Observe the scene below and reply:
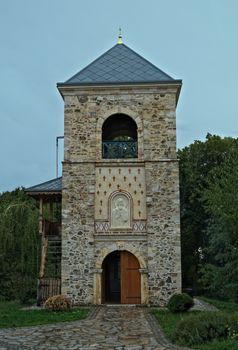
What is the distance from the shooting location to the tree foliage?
20.2 metres

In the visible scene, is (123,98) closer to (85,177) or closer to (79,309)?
(85,177)

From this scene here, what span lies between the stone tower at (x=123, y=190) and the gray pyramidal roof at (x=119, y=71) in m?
0.04

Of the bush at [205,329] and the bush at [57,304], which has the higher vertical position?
the bush at [205,329]

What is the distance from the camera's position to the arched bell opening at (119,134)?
19.0m

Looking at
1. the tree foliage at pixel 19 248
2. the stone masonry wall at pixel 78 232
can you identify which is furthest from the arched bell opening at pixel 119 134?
the tree foliage at pixel 19 248

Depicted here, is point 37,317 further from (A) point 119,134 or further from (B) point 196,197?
(B) point 196,197

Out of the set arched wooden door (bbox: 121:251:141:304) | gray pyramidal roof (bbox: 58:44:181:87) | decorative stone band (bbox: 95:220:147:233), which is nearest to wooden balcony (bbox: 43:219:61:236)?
decorative stone band (bbox: 95:220:147:233)

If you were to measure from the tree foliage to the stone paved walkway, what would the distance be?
6.60 metres

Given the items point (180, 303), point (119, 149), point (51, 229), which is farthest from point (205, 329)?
point (51, 229)

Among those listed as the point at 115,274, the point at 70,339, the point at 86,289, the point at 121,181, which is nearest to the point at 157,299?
the point at 86,289

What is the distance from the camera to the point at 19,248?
20719mm

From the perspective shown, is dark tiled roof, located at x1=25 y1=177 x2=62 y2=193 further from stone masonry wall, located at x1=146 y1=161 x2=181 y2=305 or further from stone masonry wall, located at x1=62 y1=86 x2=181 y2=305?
stone masonry wall, located at x1=146 y1=161 x2=181 y2=305

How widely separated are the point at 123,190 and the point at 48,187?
3.12 metres

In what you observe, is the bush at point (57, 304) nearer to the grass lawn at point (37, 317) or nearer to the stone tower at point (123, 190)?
the grass lawn at point (37, 317)
